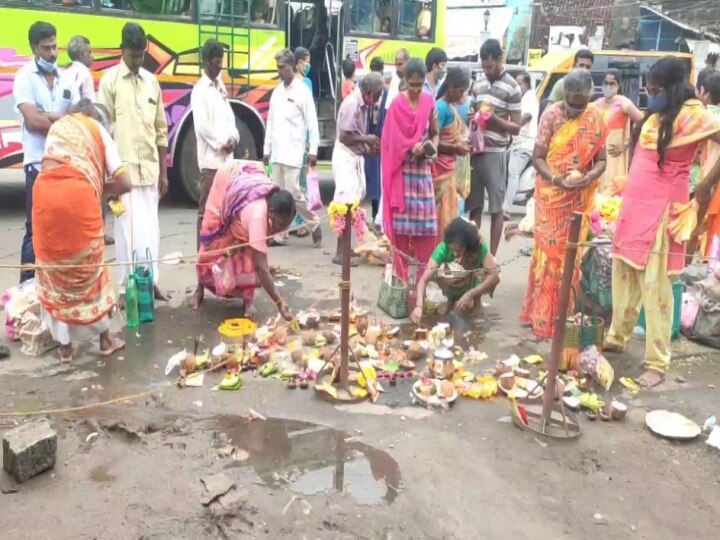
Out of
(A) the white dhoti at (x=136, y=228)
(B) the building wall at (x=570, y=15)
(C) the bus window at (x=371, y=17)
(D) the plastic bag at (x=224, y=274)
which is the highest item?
(B) the building wall at (x=570, y=15)

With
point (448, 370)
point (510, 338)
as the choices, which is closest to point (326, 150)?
point (510, 338)

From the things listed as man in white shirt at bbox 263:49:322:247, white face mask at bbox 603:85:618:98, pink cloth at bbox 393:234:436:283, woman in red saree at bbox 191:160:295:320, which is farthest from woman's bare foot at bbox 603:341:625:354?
man in white shirt at bbox 263:49:322:247

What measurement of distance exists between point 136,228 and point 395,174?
78.4 inches

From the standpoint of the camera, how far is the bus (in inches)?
293

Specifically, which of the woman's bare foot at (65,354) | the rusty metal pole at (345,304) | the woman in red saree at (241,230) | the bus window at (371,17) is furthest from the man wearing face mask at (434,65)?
the woman's bare foot at (65,354)

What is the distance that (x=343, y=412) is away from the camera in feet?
12.5

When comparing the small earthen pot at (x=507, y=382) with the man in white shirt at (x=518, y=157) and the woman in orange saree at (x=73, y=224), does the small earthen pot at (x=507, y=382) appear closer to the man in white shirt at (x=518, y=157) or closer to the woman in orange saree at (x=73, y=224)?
the woman in orange saree at (x=73, y=224)

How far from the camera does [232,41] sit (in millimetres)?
8828

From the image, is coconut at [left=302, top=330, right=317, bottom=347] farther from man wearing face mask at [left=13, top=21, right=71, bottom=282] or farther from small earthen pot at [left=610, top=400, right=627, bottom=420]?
man wearing face mask at [left=13, top=21, right=71, bottom=282]

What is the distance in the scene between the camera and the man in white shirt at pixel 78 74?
5932 millimetres

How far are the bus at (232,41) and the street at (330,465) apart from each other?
4195 mm

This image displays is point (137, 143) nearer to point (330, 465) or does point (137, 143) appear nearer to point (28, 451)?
point (28, 451)

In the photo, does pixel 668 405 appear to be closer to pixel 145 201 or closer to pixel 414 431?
pixel 414 431

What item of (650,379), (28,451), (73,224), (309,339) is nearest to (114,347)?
(73,224)
